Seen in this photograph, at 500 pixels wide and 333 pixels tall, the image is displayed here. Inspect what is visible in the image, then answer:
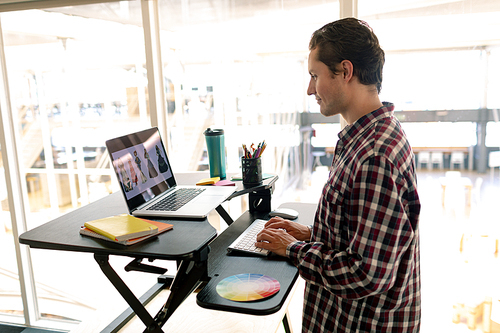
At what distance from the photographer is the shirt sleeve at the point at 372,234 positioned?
0.87 metres

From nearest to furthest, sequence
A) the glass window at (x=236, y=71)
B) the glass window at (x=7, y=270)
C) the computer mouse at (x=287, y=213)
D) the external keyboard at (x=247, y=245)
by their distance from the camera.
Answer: the external keyboard at (x=247, y=245)
the computer mouse at (x=287, y=213)
the glass window at (x=236, y=71)
the glass window at (x=7, y=270)

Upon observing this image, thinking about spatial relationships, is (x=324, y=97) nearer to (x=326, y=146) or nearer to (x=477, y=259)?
(x=326, y=146)

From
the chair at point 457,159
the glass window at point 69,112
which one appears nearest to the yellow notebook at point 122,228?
the glass window at point 69,112

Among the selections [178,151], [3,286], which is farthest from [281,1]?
[3,286]

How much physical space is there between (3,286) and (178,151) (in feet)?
6.06

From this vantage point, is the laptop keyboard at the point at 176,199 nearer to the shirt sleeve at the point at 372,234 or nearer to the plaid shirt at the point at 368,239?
the plaid shirt at the point at 368,239

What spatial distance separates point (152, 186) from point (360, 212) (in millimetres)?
940

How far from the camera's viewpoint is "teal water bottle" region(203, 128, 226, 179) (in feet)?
6.07

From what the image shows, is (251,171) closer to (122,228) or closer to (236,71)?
(122,228)

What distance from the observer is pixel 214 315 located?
1.76 metres

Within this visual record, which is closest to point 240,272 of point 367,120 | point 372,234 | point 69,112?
point 372,234

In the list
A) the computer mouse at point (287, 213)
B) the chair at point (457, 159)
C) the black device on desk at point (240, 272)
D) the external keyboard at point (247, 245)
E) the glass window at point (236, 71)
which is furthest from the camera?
the glass window at point (236, 71)

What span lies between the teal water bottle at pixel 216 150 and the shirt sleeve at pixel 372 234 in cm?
99

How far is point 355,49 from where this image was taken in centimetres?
101
